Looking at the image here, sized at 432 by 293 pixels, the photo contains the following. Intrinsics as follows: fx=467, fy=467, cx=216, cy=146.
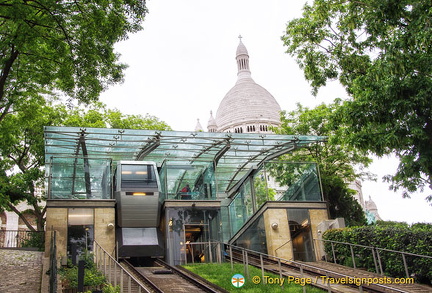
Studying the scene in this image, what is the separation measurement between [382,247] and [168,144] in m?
12.9

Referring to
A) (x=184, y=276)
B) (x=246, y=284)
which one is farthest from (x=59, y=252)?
(x=246, y=284)

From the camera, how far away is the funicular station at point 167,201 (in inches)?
888

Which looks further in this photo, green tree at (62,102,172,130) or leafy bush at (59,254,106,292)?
green tree at (62,102,172,130)

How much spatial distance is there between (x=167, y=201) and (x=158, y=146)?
3.89 meters

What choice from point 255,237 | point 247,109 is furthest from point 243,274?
point 247,109

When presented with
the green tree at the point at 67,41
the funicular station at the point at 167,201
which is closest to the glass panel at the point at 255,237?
the funicular station at the point at 167,201

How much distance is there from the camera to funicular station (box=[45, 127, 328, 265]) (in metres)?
22.5

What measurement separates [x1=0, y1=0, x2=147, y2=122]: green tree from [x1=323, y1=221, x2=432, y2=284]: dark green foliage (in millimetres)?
11805

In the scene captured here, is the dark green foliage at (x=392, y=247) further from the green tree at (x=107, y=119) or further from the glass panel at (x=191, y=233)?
the green tree at (x=107, y=119)

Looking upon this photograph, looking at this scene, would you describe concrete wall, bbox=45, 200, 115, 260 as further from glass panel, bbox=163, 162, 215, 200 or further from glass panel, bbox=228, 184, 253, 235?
glass panel, bbox=228, 184, 253, 235

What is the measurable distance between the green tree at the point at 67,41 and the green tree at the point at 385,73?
8.05 metres

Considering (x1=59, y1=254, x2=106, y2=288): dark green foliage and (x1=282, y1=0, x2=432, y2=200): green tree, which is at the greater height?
(x1=282, y1=0, x2=432, y2=200): green tree

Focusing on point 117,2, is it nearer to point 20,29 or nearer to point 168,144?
point 20,29

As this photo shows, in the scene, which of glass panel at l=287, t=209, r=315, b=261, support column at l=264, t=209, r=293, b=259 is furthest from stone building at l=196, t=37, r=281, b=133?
support column at l=264, t=209, r=293, b=259
